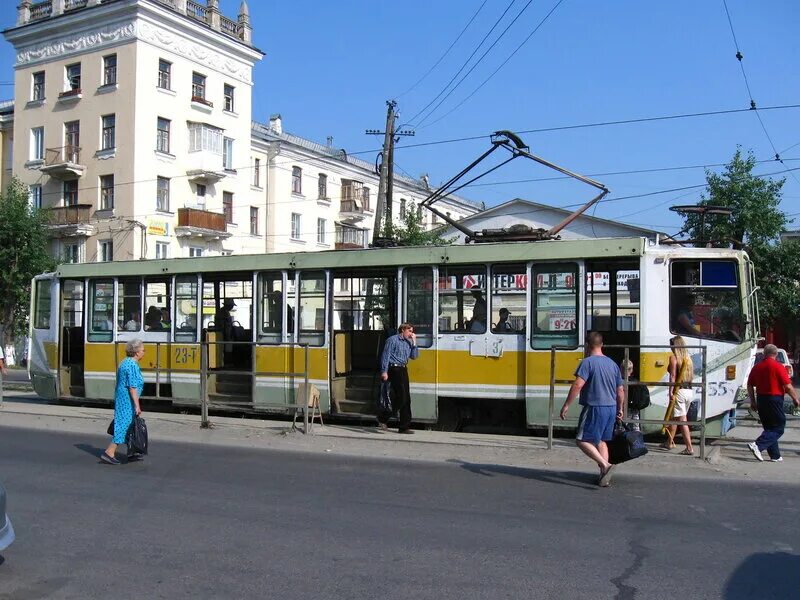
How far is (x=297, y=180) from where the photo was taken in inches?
1932

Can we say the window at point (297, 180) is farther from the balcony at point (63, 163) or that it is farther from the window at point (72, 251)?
the window at point (72, 251)

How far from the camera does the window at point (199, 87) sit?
134 ft

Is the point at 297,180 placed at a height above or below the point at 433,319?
above

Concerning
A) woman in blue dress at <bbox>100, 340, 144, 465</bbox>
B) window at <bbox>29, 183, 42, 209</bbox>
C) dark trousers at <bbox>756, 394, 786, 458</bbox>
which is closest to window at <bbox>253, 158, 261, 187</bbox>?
window at <bbox>29, 183, 42, 209</bbox>

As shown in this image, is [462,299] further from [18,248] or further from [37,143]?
[37,143]

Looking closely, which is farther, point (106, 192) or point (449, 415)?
point (106, 192)

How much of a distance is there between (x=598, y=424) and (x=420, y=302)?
17.0ft

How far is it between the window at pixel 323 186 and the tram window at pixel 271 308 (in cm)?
3649

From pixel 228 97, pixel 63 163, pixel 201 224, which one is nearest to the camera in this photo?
pixel 63 163

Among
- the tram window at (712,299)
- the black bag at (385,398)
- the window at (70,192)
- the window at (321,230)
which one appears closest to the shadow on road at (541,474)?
the black bag at (385,398)

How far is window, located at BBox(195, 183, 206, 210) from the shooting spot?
4116 cm

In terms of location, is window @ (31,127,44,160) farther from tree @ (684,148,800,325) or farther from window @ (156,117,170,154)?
tree @ (684,148,800,325)

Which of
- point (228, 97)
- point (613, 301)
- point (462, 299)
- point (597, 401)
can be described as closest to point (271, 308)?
point (462, 299)

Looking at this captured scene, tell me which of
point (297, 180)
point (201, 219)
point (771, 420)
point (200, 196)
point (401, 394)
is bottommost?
point (771, 420)
